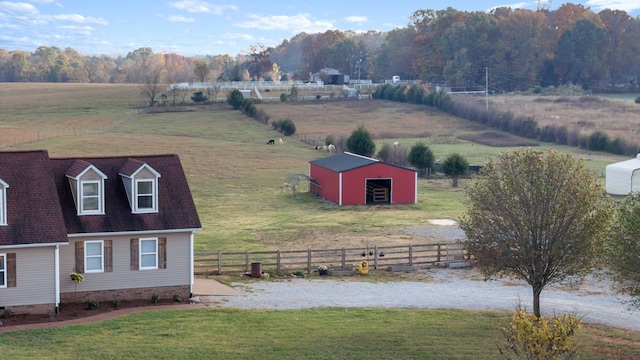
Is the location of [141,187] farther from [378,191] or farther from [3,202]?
[378,191]

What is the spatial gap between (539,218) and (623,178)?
32966 mm

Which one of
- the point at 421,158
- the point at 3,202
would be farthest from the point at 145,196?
the point at 421,158

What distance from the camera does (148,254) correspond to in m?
25.6

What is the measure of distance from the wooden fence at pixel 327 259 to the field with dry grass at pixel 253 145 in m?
2.83

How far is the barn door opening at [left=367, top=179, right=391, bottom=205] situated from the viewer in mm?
Result: 50156

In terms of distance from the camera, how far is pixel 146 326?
22.1 metres

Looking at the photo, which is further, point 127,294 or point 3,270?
point 127,294

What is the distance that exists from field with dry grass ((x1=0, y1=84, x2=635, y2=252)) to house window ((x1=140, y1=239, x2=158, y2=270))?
377 inches

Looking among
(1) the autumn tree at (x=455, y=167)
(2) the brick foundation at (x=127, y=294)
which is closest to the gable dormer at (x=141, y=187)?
(2) the brick foundation at (x=127, y=294)

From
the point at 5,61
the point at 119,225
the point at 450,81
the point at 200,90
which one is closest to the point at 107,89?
the point at 200,90

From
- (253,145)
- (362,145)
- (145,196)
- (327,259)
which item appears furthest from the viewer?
(253,145)

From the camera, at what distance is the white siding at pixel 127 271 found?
80.9 feet

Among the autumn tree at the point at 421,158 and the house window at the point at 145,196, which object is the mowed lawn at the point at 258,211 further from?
the house window at the point at 145,196

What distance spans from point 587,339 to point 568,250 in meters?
2.30
